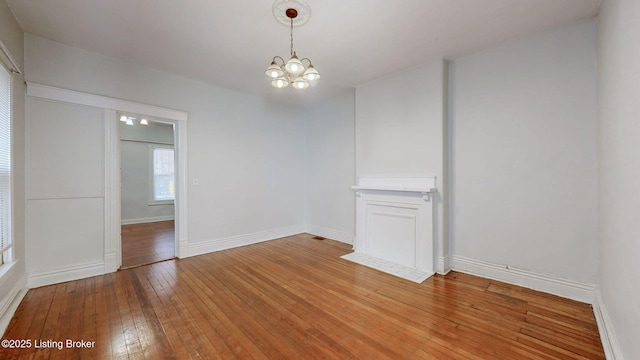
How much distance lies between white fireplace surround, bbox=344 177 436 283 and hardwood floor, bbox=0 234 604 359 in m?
0.31

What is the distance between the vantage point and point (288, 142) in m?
5.23

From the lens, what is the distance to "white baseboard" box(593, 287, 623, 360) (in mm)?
1603

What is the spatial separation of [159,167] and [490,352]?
841 cm

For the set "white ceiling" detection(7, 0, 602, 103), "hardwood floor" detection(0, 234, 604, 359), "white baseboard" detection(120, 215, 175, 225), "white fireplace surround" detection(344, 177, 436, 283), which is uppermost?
"white ceiling" detection(7, 0, 602, 103)

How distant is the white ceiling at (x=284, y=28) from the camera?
2.23m

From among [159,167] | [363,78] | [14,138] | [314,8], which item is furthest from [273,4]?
[159,167]

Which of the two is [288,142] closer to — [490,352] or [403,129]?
[403,129]

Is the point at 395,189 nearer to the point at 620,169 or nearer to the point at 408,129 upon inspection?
the point at 408,129

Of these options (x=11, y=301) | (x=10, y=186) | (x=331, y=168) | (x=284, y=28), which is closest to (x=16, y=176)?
(x=10, y=186)

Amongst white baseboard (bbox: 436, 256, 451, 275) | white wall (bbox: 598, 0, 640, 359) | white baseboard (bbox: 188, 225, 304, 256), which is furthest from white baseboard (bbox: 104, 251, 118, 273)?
white wall (bbox: 598, 0, 640, 359)

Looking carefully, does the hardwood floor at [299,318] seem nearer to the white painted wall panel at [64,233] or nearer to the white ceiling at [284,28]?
the white painted wall panel at [64,233]

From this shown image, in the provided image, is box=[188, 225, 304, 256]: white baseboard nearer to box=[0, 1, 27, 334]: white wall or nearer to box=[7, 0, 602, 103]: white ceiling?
box=[0, 1, 27, 334]: white wall

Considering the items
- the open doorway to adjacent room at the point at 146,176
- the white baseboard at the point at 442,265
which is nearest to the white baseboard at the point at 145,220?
the open doorway to adjacent room at the point at 146,176

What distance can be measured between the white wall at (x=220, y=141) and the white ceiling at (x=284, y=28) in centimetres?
25
